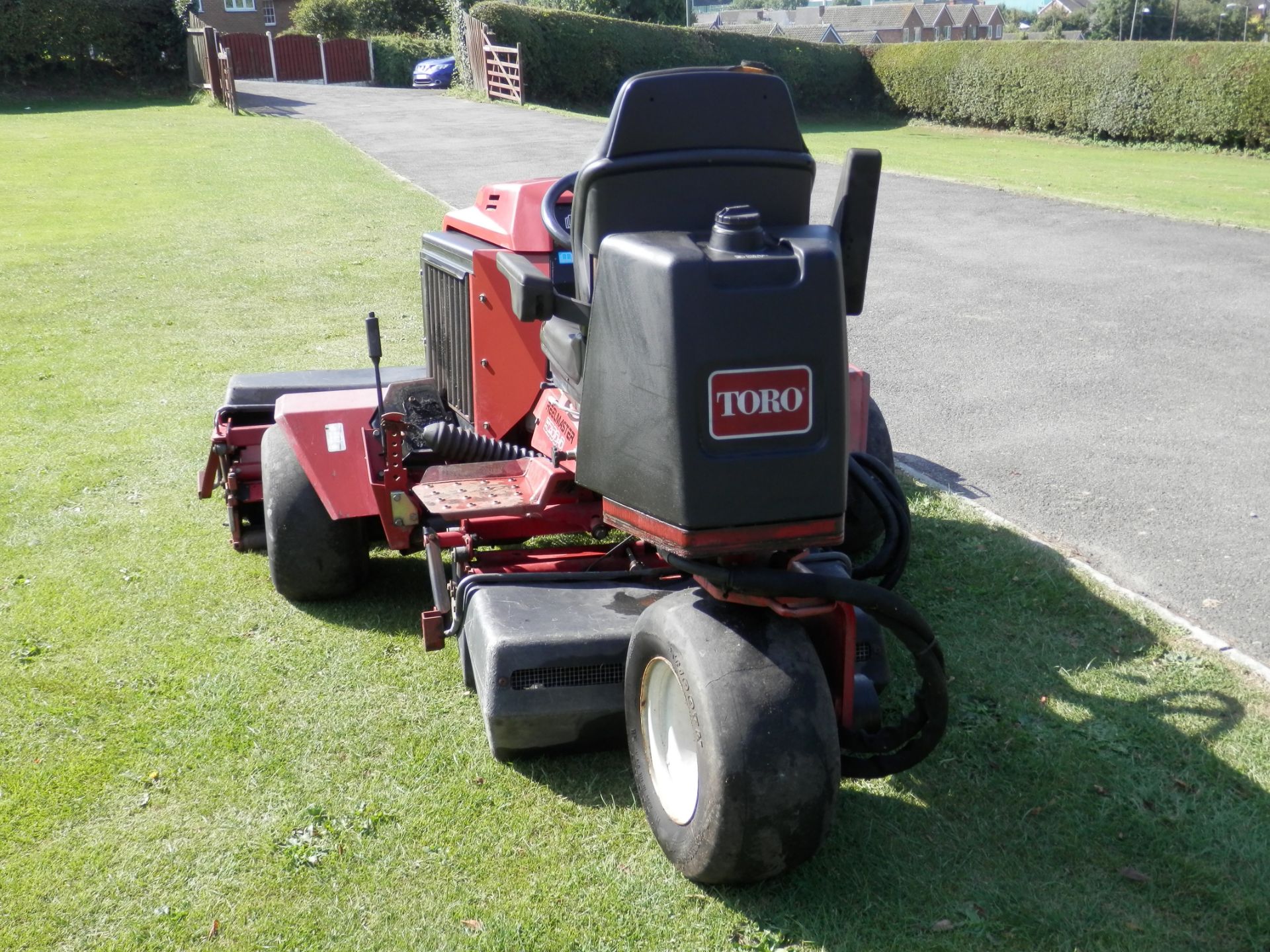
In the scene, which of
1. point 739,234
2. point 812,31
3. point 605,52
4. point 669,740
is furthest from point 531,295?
point 812,31

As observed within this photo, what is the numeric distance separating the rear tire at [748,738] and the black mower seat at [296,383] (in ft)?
8.96

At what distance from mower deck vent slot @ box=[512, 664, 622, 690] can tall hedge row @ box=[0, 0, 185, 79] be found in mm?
33123

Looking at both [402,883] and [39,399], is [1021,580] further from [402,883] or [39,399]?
[39,399]

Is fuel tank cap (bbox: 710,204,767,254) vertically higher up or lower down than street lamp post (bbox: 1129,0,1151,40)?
higher up

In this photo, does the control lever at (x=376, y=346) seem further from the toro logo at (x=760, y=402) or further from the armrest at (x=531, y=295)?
the toro logo at (x=760, y=402)

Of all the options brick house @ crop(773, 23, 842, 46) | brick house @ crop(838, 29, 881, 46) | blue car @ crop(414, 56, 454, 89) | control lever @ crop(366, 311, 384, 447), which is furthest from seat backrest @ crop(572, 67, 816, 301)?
brick house @ crop(838, 29, 881, 46)

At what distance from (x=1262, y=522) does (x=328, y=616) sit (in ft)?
13.0

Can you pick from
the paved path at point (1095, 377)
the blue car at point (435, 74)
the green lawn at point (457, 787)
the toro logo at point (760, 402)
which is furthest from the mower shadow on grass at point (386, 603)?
the blue car at point (435, 74)

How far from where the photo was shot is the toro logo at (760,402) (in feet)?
8.63

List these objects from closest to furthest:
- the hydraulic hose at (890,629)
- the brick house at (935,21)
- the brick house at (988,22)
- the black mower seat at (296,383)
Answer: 1. the hydraulic hose at (890,629)
2. the black mower seat at (296,383)
3. the brick house at (988,22)
4. the brick house at (935,21)

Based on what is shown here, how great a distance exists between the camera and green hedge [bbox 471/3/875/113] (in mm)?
32500

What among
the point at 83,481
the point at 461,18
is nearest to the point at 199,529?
the point at 83,481

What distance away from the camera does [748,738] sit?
2.66 meters

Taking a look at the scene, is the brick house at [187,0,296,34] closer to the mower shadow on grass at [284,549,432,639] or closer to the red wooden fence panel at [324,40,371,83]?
the red wooden fence panel at [324,40,371,83]
